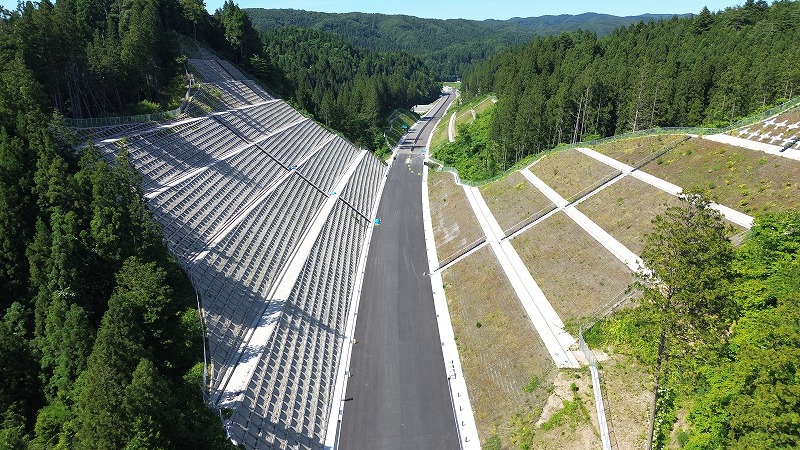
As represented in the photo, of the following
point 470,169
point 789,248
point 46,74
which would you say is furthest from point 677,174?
point 46,74

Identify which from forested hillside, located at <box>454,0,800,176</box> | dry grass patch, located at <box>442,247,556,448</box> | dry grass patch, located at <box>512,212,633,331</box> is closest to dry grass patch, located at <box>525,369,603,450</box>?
dry grass patch, located at <box>442,247,556,448</box>

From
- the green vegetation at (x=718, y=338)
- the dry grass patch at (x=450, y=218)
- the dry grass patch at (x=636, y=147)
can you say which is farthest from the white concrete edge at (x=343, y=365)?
the dry grass patch at (x=636, y=147)

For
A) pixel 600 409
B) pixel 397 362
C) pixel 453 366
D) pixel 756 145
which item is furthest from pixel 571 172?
pixel 600 409

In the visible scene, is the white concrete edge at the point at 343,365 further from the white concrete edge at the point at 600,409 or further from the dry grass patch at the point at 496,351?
the white concrete edge at the point at 600,409

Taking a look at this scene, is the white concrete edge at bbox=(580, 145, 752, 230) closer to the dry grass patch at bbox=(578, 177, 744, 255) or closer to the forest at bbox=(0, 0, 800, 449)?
the dry grass patch at bbox=(578, 177, 744, 255)

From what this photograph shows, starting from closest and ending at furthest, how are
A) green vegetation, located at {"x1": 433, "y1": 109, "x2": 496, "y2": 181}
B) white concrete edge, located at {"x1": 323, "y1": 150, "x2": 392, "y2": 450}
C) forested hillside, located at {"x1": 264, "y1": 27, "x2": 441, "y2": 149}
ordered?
white concrete edge, located at {"x1": 323, "y1": 150, "x2": 392, "y2": 450} → green vegetation, located at {"x1": 433, "y1": 109, "x2": 496, "y2": 181} → forested hillside, located at {"x1": 264, "y1": 27, "x2": 441, "y2": 149}

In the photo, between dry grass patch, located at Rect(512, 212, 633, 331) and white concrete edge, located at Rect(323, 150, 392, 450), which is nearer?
white concrete edge, located at Rect(323, 150, 392, 450)

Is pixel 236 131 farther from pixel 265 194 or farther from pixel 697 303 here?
pixel 697 303
